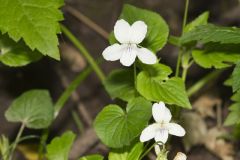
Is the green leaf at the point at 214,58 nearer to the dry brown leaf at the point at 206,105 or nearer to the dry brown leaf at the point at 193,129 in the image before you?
the dry brown leaf at the point at 193,129

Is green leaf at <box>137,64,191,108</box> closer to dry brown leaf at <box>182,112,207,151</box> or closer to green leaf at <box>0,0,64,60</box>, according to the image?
green leaf at <box>0,0,64,60</box>

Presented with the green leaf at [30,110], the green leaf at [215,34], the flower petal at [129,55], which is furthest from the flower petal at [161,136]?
the green leaf at [30,110]

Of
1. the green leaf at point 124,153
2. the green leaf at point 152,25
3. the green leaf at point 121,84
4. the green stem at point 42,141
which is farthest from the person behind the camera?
the green stem at point 42,141

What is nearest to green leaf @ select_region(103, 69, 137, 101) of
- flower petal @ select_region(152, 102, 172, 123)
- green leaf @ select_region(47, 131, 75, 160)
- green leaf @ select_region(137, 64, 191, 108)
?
green leaf @ select_region(137, 64, 191, 108)

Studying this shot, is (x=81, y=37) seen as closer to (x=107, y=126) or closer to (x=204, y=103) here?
(x=204, y=103)

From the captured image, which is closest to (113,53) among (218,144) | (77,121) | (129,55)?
(129,55)

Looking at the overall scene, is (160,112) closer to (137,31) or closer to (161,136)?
(161,136)
